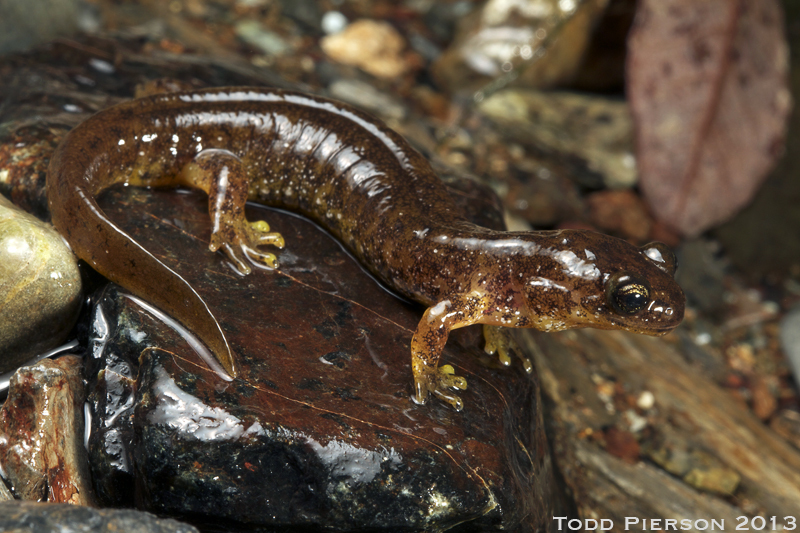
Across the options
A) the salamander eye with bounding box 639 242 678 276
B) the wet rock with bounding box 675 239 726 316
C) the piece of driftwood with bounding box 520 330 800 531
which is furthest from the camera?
the wet rock with bounding box 675 239 726 316

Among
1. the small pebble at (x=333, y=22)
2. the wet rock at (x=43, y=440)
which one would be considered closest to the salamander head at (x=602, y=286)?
the wet rock at (x=43, y=440)

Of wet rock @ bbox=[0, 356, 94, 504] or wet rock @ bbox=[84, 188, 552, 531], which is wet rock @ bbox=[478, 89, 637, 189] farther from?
wet rock @ bbox=[0, 356, 94, 504]

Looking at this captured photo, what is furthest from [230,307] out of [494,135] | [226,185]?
[494,135]

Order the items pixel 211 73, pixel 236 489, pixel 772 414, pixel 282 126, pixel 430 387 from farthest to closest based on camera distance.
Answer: pixel 772 414 → pixel 211 73 → pixel 282 126 → pixel 430 387 → pixel 236 489

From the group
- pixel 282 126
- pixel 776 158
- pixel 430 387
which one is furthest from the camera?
pixel 776 158

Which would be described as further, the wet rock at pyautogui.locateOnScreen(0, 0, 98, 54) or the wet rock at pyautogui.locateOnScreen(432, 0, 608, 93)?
the wet rock at pyautogui.locateOnScreen(432, 0, 608, 93)

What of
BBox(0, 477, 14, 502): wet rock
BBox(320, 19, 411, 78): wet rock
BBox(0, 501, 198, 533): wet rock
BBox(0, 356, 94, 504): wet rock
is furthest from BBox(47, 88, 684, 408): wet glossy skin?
BBox(320, 19, 411, 78): wet rock

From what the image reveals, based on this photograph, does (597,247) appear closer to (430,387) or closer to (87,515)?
(430,387)
